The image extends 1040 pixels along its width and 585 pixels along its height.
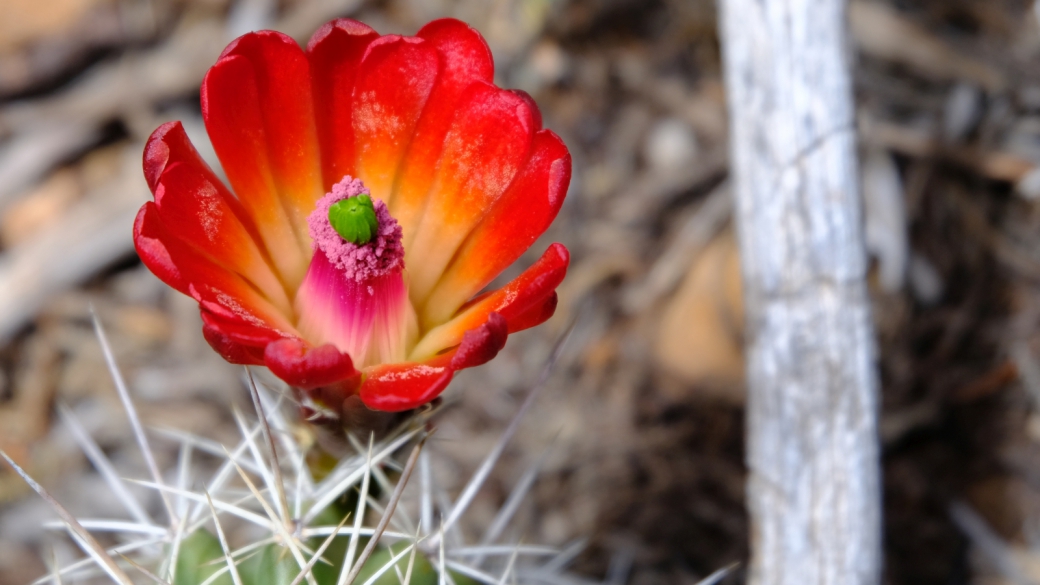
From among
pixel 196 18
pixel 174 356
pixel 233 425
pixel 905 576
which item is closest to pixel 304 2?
pixel 196 18

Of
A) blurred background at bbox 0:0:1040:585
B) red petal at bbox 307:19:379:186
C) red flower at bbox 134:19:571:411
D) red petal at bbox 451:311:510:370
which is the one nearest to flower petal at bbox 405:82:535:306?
red flower at bbox 134:19:571:411

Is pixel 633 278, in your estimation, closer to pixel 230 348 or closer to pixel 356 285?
pixel 356 285

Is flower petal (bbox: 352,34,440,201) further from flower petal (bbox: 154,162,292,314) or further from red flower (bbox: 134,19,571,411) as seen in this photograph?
flower petal (bbox: 154,162,292,314)

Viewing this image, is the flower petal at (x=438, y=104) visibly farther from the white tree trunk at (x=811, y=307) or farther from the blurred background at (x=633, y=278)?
the blurred background at (x=633, y=278)

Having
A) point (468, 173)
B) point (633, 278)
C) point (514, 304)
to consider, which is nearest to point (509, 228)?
point (468, 173)

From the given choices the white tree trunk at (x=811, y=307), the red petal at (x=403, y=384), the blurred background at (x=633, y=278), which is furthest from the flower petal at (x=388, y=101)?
the blurred background at (x=633, y=278)

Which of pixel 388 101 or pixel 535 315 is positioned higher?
pixel 388 101

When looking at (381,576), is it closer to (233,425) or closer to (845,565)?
(845,565)
